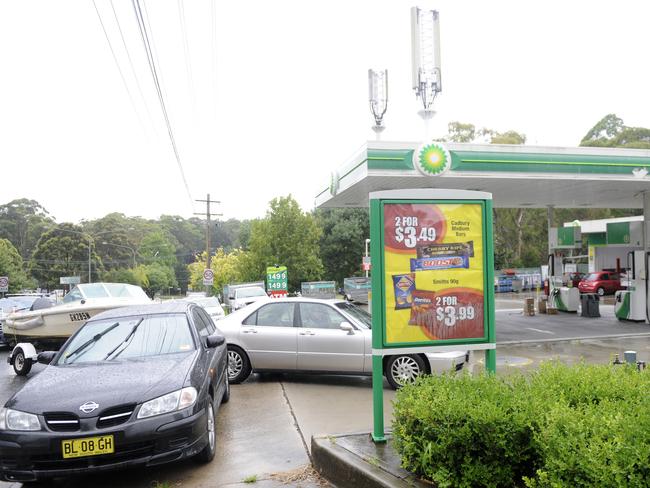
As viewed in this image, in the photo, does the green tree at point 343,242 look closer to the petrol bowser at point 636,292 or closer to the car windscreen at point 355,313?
the petrol bowser at point 636,292

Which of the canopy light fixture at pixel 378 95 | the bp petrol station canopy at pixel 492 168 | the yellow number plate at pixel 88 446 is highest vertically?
the canopy light fixture at pixel 378 95

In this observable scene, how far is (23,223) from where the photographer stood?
7906 cm

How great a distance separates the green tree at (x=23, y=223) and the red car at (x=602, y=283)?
68125 millimetres

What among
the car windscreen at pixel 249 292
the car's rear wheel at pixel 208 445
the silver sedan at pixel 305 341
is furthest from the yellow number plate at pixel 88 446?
the car windscreen at pixel 249 292

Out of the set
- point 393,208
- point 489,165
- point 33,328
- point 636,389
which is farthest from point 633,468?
point 33,328

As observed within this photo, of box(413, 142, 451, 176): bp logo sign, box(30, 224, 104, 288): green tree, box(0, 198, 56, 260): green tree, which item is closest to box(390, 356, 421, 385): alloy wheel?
box(413, 142, 451, 176): bp logo sign

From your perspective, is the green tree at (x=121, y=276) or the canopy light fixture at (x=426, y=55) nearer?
the canopy light fixture at (x=426, y=55)

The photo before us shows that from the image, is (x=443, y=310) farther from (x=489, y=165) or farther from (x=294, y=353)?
(x=489, y=165)

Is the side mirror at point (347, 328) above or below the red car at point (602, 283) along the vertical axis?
above

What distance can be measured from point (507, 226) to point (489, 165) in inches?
1469

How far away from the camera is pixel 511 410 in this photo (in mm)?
3471

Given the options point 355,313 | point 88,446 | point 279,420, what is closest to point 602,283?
point 355,313

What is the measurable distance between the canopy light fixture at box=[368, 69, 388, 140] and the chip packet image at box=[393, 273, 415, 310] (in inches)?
366

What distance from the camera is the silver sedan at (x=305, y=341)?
8.02m
